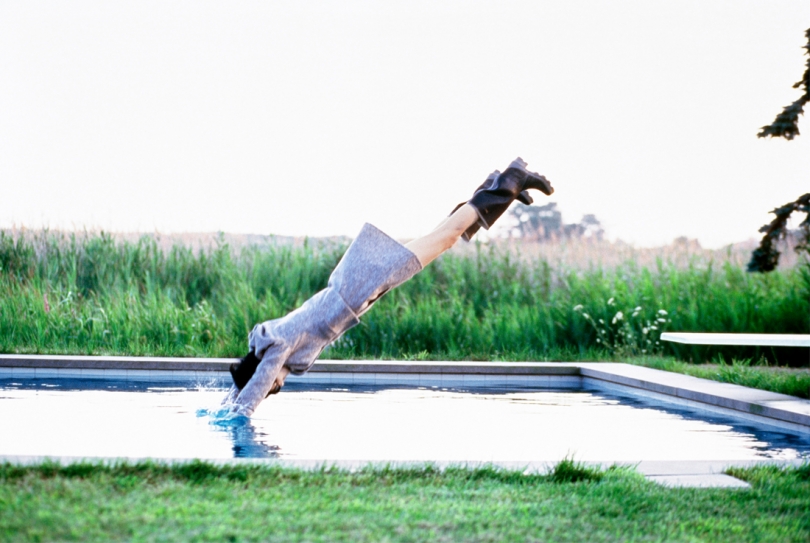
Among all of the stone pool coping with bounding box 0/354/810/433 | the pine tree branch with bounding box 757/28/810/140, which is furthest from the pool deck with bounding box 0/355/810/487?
the pine tree branch with bounding box 757/28/810/140

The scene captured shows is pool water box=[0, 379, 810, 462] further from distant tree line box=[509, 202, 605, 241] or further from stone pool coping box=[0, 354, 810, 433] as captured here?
distant tree line box=[509, 202, 605, 241]

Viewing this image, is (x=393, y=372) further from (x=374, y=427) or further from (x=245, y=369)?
(x=245, y=369)

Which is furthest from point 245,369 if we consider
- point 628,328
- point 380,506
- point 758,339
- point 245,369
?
point 628,328

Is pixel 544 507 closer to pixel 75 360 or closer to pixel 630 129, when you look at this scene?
pixel 75 360

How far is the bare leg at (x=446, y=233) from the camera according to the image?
15.4 ft

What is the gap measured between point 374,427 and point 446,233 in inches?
46.1

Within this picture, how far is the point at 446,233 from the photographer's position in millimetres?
4730

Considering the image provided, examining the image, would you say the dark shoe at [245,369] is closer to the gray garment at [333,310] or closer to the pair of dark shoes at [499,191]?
the gray garment at [333,310]

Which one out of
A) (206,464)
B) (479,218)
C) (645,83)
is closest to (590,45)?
(645,83)

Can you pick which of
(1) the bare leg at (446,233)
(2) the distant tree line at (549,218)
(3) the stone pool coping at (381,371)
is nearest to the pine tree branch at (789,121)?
(3) the stone pool coping at (381,371)

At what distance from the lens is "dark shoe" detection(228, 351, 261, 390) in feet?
16.4

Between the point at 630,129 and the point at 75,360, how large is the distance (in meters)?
12.1

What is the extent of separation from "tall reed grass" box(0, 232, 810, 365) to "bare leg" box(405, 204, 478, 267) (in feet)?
13.6

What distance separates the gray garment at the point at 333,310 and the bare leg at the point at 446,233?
8 centimetres
